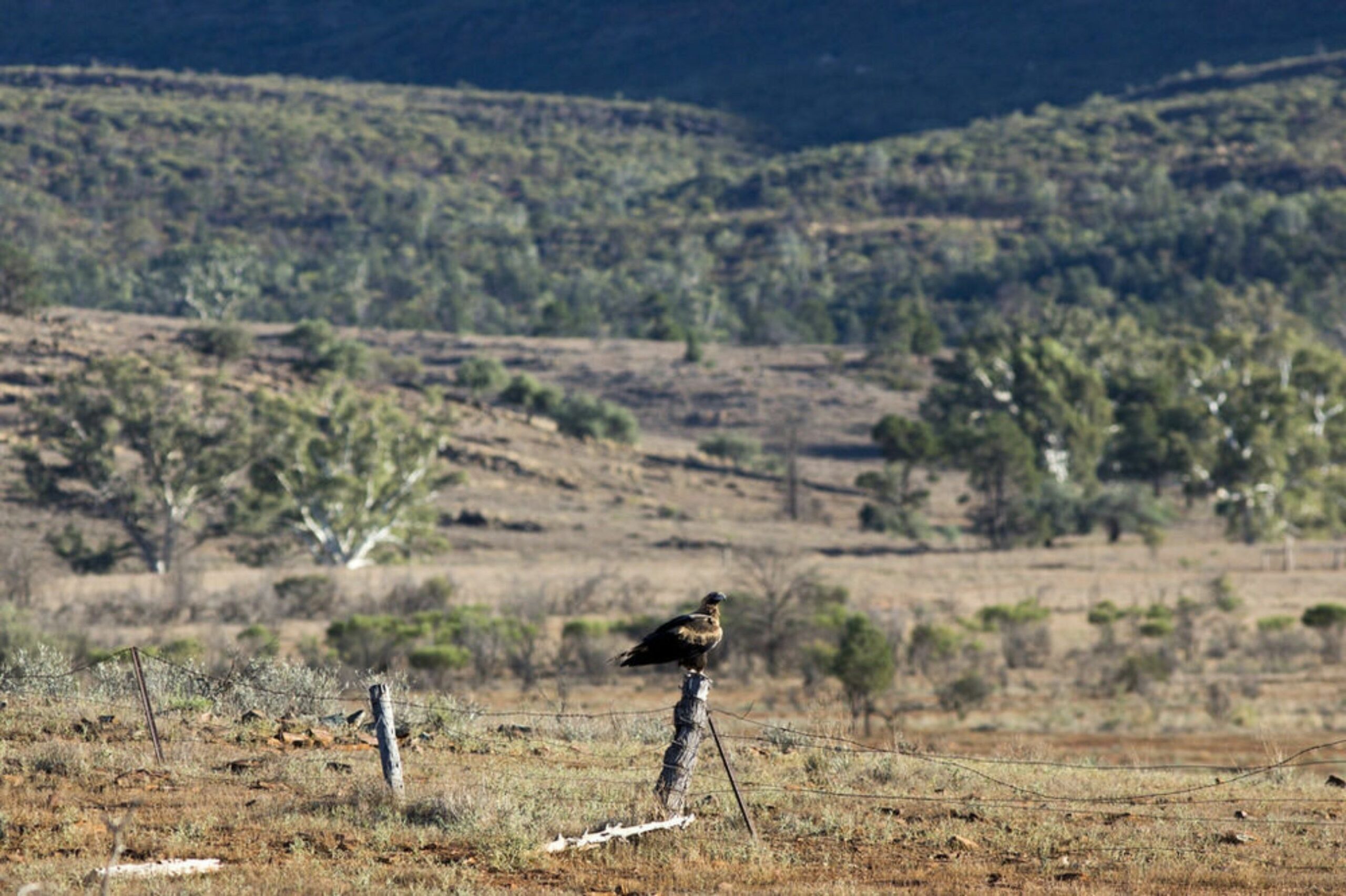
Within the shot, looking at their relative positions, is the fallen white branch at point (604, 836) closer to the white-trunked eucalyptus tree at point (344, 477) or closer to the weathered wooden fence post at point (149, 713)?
the weathered wooden fence post at point (149, 713)

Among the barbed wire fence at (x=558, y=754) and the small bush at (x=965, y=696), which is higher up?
the barbed wire fence at (x=558, y=754)

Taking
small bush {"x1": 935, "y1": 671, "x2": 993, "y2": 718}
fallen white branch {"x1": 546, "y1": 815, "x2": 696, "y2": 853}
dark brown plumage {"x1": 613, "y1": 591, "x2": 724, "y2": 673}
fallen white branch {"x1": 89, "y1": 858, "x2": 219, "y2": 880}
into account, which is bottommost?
small bush {"x1": 935, "y1": 671, "x2": 993, "y2": 718}

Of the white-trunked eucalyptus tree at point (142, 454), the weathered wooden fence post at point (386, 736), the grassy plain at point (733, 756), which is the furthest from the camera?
the white-trunked eucalyptus tree at point (142, 454)

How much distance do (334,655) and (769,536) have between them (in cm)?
2952

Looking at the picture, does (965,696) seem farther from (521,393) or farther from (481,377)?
(481,377)

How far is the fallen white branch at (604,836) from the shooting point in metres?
9.70

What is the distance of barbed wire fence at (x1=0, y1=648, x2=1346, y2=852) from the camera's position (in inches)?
461

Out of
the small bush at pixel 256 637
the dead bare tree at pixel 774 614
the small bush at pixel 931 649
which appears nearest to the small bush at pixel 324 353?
the small bush at pixel 256 637

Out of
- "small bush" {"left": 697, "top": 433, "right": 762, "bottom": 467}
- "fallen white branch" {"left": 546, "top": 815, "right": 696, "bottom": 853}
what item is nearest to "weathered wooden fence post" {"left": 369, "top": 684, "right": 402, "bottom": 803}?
"fallen white branch" {"left": 546, "top": 815, "right": 696, "bottom": 853}

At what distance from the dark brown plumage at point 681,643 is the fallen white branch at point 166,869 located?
8.83 feet

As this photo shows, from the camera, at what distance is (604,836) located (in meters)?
9.75

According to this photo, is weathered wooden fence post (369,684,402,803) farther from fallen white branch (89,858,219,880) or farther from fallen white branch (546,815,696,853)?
fallen white branch (89,858,219,880)

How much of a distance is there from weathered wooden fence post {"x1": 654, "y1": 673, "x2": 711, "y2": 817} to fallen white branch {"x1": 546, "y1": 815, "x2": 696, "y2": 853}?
13 centimetres

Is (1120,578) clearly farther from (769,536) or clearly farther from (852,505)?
(852,505)
